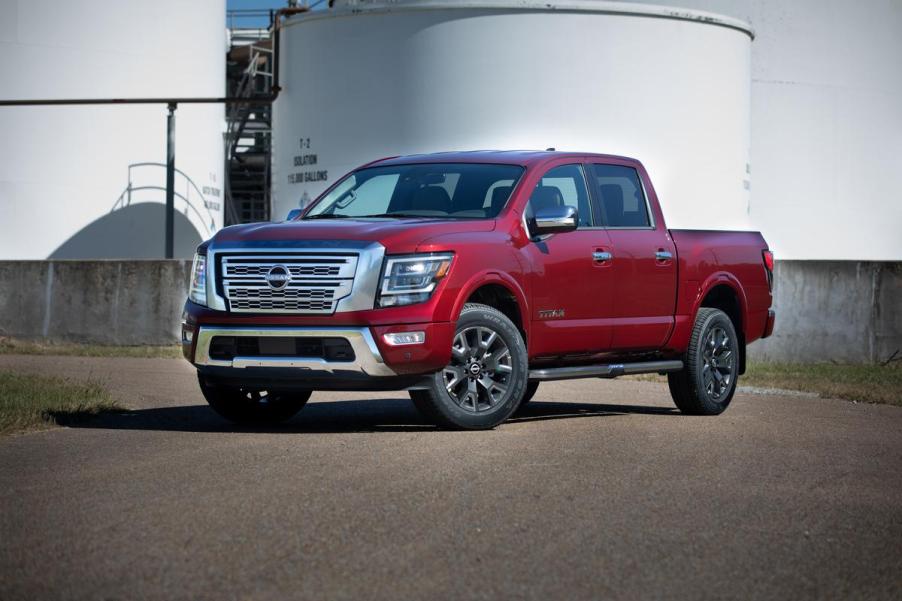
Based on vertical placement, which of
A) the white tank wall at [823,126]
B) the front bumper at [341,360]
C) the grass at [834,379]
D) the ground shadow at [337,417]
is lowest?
the grass at [834,379]

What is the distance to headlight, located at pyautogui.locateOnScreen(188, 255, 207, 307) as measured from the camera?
9.85 metres

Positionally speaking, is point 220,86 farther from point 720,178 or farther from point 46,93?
point 720,178

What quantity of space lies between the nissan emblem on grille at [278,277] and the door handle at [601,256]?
2487 mm

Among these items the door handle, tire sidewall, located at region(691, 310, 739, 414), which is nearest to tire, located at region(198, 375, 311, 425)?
the door handle

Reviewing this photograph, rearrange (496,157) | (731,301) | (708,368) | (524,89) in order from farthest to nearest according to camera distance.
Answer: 1. (524,89)
2. (731,301)
3. (708,368)
4. (496,157)

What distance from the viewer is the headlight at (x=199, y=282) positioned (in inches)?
388

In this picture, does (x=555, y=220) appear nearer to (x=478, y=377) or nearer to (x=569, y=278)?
(x=569, y=278)

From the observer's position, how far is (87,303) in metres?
18.5

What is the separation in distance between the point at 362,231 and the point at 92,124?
611 inches

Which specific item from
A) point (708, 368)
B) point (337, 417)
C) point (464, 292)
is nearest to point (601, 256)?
point (464, 292)

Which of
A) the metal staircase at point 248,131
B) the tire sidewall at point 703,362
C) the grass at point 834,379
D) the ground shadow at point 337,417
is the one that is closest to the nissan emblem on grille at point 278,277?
the ground shadow at point 337,417

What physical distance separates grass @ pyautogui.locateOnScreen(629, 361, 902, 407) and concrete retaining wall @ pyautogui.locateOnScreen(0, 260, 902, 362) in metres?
0.44

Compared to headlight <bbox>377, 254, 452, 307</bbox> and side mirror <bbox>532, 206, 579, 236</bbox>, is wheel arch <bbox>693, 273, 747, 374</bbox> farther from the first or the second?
headlight <bbox>377, 254, 452, 307</bbox>

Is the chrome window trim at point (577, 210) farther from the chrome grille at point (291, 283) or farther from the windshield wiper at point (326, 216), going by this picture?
the chrome grille at point (291, 283)
